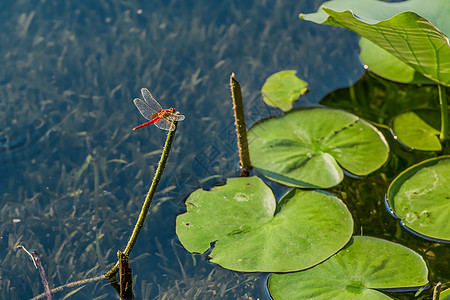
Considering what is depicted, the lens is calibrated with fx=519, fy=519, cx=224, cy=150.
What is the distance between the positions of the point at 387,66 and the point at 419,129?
0.49 meters

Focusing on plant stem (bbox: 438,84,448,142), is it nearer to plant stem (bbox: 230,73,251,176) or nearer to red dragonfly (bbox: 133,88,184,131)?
plant stem (bbox: 230,73,251,176)

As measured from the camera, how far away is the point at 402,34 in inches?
85.7

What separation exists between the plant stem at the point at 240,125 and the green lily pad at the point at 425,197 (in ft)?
2.27

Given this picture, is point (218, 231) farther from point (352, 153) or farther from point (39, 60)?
point (39, 60)

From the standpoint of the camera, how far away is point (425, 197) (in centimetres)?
236

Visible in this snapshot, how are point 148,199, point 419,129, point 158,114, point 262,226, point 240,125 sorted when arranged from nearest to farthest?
point 148,199, point 158,114, point 262,226, point 240,125, point 419,129

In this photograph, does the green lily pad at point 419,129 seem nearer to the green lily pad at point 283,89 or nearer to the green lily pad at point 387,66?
the green lily pad at point 387,66

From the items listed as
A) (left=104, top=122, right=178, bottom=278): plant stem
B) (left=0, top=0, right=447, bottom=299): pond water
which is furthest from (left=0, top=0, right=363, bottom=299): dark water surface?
(left=104, top=122, right=178, bottom=278): plant stem

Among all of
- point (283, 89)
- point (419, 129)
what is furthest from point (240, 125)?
point (419, 129)

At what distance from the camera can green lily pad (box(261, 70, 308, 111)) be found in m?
2.89

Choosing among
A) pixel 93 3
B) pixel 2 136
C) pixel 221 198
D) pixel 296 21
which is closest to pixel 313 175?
pixel 221 198

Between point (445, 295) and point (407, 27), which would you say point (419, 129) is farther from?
point (445, 295)

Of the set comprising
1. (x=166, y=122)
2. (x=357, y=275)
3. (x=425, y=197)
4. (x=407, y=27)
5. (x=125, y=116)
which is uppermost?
(x=407, y=27)

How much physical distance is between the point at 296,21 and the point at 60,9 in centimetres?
151
